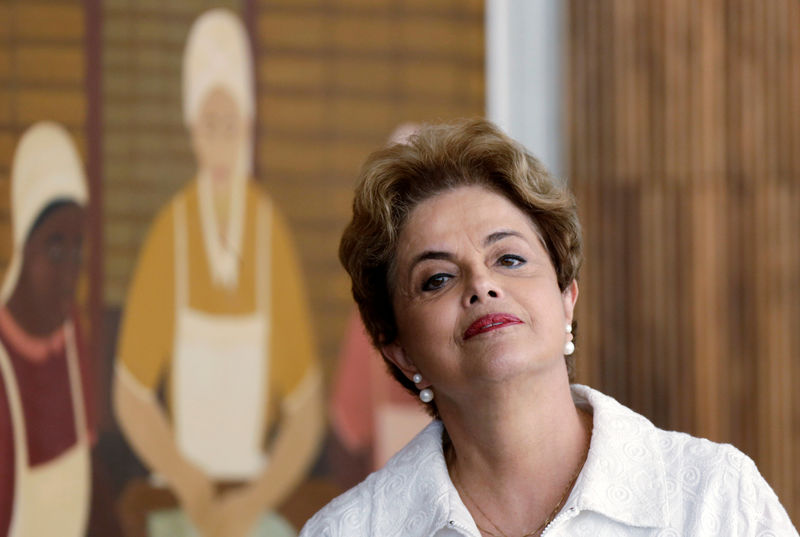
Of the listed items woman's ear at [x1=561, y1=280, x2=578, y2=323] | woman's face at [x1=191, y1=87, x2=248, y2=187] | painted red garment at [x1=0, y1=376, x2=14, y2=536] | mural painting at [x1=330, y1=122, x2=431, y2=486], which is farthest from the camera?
mural painting at [x1=330, y1=122, x2=431, y2=486]

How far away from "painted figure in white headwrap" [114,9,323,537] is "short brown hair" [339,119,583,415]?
1.35 metres

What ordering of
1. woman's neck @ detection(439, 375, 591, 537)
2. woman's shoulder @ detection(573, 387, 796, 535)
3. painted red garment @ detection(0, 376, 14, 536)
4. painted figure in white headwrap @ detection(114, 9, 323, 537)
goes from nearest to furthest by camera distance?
1. woman's shoulder @ detection(573, 387, 796, 535)
2. woman's neck @ detection(439, 375, 591, 537)
3. painted red garment @ detection(0, 376, 14, 536)
4. painted figure in white headwrap @ detection(114, 9, 323, 537)

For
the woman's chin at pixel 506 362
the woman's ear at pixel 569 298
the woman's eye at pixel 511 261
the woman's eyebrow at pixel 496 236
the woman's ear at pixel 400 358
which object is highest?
the woman's eyebrow at pixel 496 236

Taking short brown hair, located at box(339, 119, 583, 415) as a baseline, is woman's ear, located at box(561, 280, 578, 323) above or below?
below

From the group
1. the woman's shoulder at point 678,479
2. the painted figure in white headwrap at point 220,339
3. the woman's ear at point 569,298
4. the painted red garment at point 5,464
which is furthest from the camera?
the painted figure in white headwrap at point 220,339

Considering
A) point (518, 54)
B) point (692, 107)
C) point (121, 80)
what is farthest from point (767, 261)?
point (121, 80)

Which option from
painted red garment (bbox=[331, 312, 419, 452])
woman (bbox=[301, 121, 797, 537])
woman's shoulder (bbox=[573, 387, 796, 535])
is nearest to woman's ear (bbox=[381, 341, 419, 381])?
woman (bbox=[301, 121, 797, 537])

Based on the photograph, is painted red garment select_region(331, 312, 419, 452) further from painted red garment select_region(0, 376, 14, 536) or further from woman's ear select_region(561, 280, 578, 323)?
woman's ear select_region(561, 280, 578, 323)

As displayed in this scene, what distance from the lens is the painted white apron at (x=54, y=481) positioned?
312 cm

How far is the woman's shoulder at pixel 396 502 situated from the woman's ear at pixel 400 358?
15cm

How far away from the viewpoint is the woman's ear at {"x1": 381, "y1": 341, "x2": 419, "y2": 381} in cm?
229

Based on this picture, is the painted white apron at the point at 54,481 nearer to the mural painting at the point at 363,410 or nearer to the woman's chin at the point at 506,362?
the mural painting at the point at 363,410

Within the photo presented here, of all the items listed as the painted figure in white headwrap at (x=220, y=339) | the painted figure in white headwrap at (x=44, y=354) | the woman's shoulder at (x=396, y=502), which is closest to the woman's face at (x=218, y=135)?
the painted figure in white headwrap at (x=220, y=339)

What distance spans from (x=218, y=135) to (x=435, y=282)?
1.69 metres
